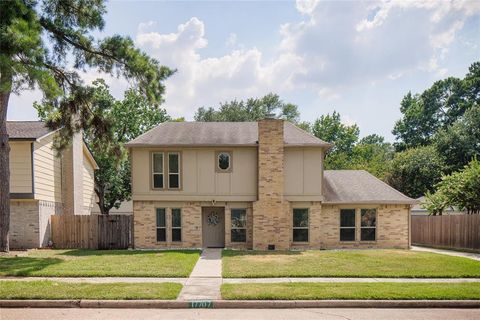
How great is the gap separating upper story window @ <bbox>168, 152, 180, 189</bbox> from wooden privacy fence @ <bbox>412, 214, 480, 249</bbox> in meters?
13.9

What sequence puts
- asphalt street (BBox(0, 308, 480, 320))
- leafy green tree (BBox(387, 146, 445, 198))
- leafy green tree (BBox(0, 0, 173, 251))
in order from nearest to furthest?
asphalt street (BBox(0, 308, 480, 320)) → leafy green tree (BBox(0, 0, 173, 251)) → leafy green tree (BBox(387, 146, 445, 198))

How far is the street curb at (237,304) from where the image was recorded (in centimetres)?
886

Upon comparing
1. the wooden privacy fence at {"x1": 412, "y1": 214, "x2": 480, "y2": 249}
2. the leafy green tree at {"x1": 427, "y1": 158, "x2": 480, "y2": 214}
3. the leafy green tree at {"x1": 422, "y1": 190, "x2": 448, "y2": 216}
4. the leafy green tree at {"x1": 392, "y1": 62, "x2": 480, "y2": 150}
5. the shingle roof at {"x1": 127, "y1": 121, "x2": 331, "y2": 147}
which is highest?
the leafy green tree at {"x1": 392, "y1": 62, "x2": 480, "y2": 150}

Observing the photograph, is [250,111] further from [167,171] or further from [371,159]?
[167,171]

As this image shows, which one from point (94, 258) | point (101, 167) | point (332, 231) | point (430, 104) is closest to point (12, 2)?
point (94, 258)

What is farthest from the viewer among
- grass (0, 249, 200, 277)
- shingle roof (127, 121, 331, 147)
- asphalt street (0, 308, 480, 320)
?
shingle roof (127, 121, 331, 147)

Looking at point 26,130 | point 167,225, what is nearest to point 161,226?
point 167,225

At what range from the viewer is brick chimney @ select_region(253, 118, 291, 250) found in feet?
63.6

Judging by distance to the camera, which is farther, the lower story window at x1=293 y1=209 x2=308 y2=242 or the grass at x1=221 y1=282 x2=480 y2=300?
the lower story window at x1=293 y1=209 x2=308 y2=242

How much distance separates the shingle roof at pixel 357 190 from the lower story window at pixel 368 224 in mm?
752

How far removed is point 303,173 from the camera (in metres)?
19.9

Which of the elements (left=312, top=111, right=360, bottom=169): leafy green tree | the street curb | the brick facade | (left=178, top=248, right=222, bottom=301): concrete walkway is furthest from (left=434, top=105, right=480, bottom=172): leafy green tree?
the brick facade

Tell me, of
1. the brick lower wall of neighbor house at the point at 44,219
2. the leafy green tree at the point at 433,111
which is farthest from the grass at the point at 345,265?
the leafy green tree at the point at 433,111

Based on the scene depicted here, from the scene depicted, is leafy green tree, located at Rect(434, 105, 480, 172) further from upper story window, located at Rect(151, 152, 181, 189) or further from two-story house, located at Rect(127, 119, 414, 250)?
upper story window, located at Rect(151, 152, 181, 189)
